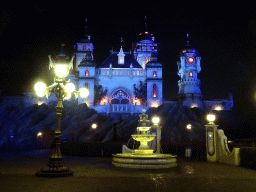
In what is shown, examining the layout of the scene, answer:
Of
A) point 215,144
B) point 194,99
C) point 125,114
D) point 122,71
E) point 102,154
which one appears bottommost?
point 102,154

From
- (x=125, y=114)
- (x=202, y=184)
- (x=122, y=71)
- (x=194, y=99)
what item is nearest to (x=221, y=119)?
(x=194, y=99)

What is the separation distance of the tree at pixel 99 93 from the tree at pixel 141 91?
23.9 feet

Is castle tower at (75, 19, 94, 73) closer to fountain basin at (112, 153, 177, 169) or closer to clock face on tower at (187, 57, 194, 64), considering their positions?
clock face on tower at (187, 57, 194, 64)

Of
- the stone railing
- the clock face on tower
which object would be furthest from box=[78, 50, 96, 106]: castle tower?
the clock face on tower

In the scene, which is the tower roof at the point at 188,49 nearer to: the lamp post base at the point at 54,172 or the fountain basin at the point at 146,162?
the fountain basin at the point at 146,162

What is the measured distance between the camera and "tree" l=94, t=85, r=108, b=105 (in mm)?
57688

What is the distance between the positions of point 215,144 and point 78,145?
44.9 ft

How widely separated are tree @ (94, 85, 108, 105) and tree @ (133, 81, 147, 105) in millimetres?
7282

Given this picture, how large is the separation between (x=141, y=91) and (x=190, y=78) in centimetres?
1353

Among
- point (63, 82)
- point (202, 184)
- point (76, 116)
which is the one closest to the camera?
point (202, 184)

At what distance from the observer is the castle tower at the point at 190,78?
58.5m

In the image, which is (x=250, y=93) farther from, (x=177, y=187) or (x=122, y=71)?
(x=177, y=187)

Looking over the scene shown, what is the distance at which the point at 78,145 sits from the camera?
24.7m

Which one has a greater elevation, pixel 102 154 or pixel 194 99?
pixel 194 99
